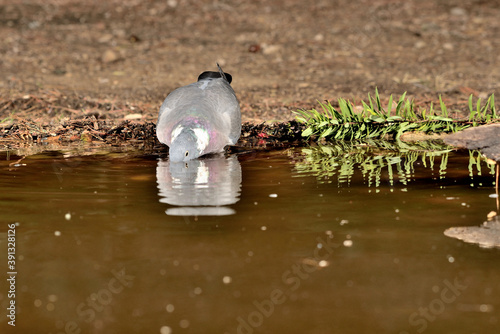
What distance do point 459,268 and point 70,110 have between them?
4515 millimetres

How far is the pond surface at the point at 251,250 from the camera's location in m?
2.27

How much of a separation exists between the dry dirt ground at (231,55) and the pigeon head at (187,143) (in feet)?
3.52

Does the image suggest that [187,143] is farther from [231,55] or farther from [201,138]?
[231,55]

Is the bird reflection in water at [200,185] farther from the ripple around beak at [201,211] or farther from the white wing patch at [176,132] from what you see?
the white wing patch at [176,132]

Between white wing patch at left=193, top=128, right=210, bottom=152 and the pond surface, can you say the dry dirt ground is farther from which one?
the pond surface

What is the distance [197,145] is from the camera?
15.1 feet

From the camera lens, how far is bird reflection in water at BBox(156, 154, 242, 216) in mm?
3428

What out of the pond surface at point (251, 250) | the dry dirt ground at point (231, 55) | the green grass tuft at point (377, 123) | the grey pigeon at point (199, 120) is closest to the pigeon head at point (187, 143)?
the grey pigeon at point (199, 120)

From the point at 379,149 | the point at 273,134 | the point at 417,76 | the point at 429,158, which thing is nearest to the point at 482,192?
the point at 429,158

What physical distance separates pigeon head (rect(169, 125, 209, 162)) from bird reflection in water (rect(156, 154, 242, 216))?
55 mm

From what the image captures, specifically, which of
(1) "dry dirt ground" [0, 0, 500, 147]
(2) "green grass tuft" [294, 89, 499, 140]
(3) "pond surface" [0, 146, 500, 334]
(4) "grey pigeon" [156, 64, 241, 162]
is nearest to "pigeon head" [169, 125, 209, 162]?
(4) "grey pigeon" [156, 64, 241, 162]

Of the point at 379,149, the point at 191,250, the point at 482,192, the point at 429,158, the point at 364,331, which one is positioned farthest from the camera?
the point at 379,149

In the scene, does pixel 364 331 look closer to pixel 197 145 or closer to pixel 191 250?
pixel 191 250

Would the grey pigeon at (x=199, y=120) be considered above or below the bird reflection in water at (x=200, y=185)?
above
